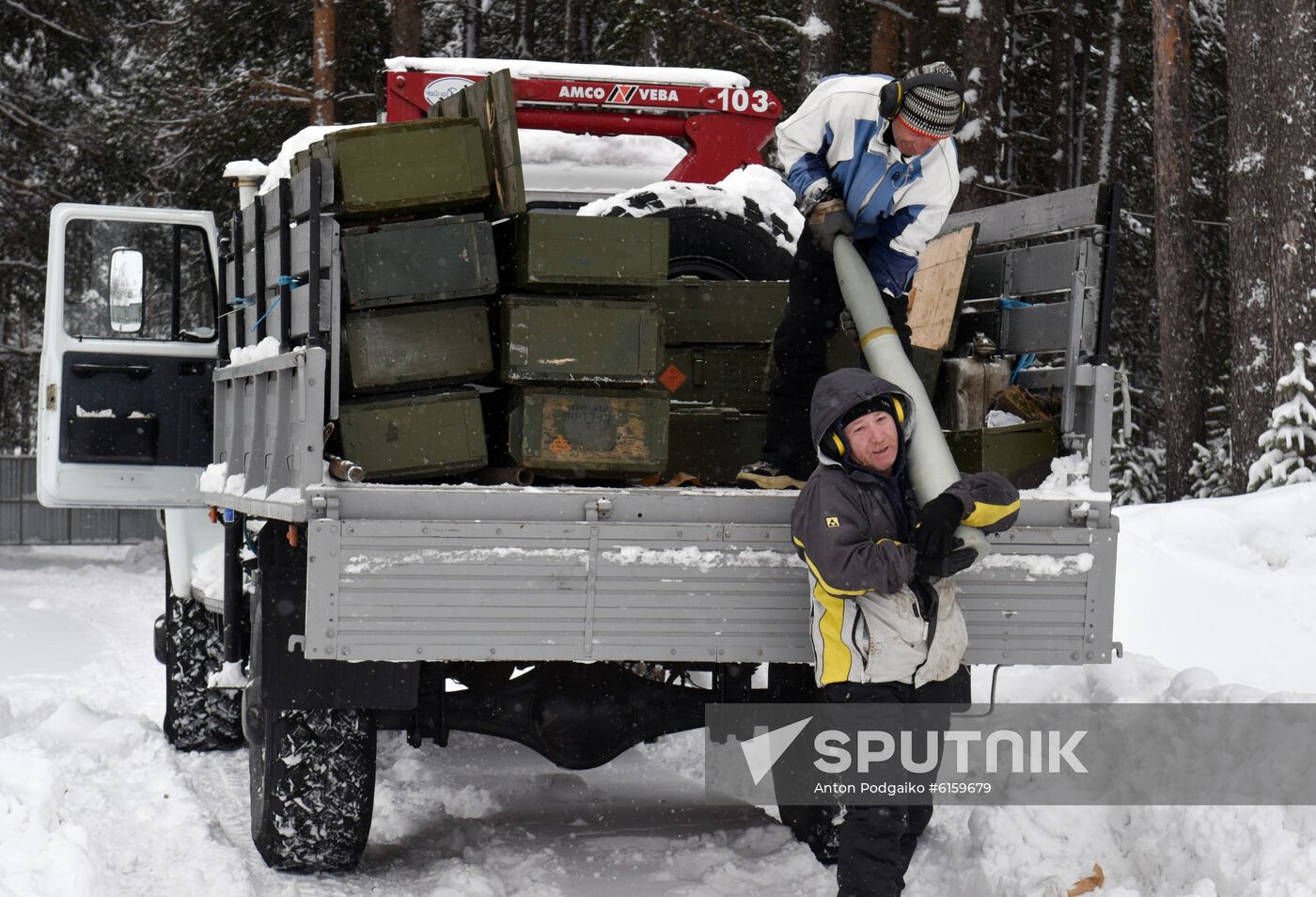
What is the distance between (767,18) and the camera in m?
18.7

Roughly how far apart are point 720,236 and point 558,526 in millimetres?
2935

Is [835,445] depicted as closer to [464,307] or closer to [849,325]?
[849,325]

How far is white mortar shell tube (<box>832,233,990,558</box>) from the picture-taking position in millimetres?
4867

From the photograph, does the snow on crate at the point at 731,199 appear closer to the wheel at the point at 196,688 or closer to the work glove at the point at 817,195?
the work glove at the point at 817,195

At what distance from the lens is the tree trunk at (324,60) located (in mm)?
19703

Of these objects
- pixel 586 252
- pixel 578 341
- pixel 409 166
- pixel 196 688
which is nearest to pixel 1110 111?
pixel 196 688

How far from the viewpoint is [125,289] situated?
24.1 ft

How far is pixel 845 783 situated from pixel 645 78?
4.72 metres

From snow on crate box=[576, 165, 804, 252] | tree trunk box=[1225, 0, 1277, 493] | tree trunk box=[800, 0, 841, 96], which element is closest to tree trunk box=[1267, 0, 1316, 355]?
tree trunk box=[1225, 0, 1277, 493]

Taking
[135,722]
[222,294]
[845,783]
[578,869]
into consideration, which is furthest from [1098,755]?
[135,722]

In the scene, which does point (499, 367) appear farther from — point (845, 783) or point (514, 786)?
point (514, 786)

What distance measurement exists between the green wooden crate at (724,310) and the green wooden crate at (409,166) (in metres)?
1.52

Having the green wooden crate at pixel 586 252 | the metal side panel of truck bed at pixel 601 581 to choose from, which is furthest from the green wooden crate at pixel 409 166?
the metal side panel of truck bed at pixel 601 581

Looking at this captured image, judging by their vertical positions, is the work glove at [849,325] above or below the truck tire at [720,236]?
below
